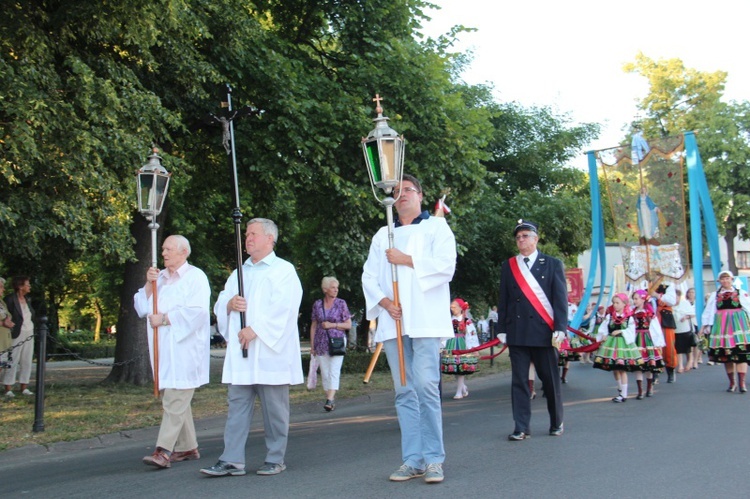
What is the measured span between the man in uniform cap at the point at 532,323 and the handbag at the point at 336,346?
3689mm

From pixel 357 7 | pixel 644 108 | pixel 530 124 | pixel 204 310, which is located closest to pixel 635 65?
pixel 644 108

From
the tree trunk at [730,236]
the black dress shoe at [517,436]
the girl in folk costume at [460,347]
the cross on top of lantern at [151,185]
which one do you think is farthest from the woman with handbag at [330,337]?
the tree trunk at [730,236]

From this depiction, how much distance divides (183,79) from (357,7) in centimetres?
431

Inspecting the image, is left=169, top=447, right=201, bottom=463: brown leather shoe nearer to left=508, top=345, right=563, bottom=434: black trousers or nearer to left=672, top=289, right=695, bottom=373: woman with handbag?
left=508, top=345, right=563, bottom=434: black trousers

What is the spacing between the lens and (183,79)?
1338cm

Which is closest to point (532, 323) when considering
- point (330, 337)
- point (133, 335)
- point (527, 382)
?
point (527, 382)

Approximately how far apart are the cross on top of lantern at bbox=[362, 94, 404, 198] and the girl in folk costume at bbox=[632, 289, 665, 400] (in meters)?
6.49

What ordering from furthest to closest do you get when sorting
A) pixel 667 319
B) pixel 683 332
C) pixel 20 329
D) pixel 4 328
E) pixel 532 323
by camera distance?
pixel 683 332, pixel 667 319, pixel 20 329, pixel 4 328, pixel 532 323

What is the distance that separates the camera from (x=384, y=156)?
704 cm

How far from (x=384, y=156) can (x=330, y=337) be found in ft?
16.7

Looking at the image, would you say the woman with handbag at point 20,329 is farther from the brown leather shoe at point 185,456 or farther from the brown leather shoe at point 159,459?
the brown leather shoe at point 159,459

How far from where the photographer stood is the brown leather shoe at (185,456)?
7246 millimetres

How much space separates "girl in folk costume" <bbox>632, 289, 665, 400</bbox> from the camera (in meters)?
11.9

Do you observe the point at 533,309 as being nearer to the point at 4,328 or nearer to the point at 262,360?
the point at 262,360
